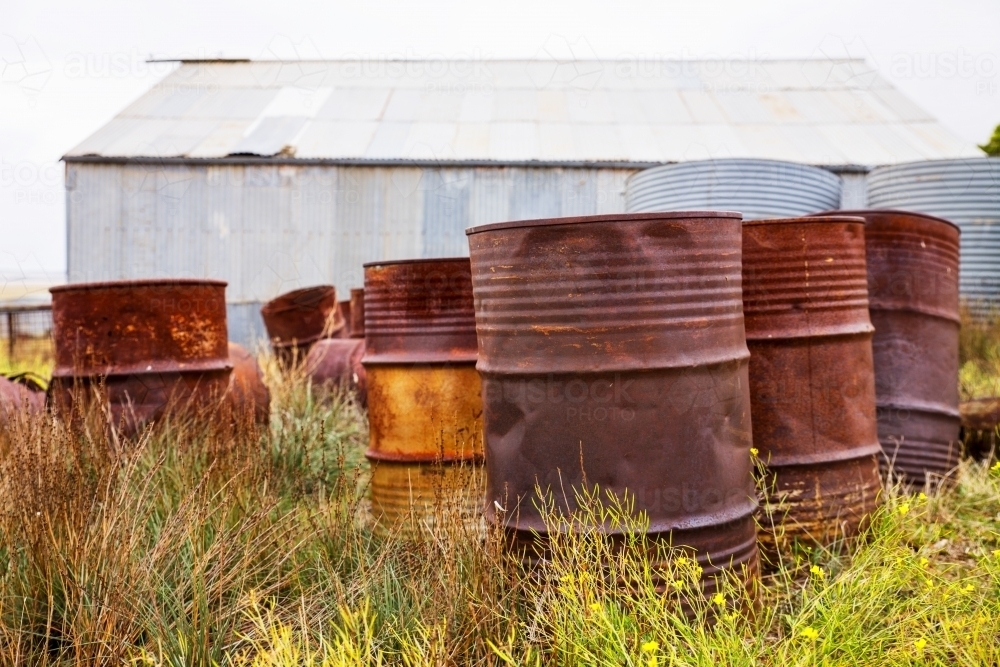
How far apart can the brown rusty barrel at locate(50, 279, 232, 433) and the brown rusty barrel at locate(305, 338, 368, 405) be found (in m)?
2.20

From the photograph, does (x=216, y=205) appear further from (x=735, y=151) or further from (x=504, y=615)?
(x=504, y=615)


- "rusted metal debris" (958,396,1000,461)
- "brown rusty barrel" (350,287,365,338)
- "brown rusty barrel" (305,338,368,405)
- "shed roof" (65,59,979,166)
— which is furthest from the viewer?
"shed roof" (65,59,979,166)

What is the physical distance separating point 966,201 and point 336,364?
6.56m

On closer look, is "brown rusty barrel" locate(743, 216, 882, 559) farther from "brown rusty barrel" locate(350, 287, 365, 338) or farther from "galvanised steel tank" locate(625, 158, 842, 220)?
"brown rusty barrel" locate(350, 287, 365, 338)

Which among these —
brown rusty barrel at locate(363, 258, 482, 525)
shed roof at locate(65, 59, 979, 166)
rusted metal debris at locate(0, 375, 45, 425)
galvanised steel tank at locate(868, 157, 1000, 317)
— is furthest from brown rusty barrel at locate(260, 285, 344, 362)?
shed roof at locate(65, 59, 979, 166)

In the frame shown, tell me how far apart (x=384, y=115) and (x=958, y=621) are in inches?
614

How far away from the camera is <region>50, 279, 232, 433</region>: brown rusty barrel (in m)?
4.81

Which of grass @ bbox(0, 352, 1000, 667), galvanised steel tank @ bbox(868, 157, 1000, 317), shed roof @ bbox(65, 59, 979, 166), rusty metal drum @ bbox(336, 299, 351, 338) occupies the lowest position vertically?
grass @ bbox(0, 352, 1000, 667)

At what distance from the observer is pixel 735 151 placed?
1562cm

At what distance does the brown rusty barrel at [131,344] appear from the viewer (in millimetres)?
4812

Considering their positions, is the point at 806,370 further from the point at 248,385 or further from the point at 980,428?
the point at 248,385

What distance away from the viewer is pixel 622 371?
298 centimetres

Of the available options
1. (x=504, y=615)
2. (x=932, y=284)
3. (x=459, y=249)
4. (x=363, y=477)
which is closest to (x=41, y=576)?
(x=504, y=615)

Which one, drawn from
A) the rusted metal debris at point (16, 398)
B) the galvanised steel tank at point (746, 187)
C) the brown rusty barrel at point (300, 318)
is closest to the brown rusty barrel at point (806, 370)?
the rusted metal debris at point (16, 398)
